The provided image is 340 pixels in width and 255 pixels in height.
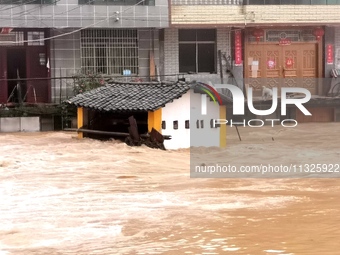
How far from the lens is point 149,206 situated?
11578 mm

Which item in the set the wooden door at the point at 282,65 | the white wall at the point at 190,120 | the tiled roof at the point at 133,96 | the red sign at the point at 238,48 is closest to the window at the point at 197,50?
the red sign at the point at 238,48

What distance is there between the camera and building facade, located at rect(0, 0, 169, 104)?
23.8m

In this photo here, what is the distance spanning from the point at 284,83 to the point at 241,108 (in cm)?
259

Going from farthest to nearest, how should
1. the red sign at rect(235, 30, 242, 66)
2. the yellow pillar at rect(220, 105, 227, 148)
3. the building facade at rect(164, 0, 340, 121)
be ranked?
the red sign at rect(235, 30, 242, 66), the building facade at rect(164, 0, 340, 121), the yellow pillar at rect(220, 105, 227, 148)

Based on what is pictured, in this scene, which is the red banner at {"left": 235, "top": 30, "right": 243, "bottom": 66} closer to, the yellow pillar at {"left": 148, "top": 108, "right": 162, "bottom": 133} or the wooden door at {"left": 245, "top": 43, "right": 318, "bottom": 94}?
the wooden door at {"left": 245, "top": 43, "right": 318, "bottom": 94}

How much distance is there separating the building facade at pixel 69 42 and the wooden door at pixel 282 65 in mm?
3691

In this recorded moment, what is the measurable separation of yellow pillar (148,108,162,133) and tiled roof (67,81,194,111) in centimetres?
22

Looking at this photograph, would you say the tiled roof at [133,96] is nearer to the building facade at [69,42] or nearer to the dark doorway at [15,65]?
the building facade at [69,42]

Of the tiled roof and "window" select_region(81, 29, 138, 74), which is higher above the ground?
"window" select_region(81, 29, 138, 74)

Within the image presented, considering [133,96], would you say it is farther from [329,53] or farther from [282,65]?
[329,53]

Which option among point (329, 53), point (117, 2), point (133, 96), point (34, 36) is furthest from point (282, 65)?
point (133, 96)

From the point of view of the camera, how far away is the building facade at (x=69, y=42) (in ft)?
78.2

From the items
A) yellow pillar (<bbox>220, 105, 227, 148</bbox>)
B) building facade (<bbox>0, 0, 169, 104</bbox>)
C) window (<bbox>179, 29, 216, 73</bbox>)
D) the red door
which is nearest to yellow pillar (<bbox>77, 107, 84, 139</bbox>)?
yellow pillar (<bbox>220, 105, 227, 148</bbox>)

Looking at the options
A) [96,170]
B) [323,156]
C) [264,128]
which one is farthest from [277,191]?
[264,128]
